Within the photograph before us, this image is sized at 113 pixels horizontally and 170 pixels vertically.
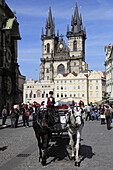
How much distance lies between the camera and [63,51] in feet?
344

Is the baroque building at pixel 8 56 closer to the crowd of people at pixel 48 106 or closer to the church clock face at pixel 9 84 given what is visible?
the church clock face at pixel 9 84

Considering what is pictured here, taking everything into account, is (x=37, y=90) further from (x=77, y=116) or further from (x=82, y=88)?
(x=77, y=116)

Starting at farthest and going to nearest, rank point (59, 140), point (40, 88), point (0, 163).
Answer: point (40, 88) < point (59, 140) < point (0, 163)

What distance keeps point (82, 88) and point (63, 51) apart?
28.7m

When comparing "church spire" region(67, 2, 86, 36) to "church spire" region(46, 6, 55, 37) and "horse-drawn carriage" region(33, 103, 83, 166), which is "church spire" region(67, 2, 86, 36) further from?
"horse-drawn carriage" region(33, 103, 83, 166)

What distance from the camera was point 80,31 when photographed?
4222 inches

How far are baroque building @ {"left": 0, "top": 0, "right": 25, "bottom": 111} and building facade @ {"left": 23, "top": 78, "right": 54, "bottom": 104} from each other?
54749 mm

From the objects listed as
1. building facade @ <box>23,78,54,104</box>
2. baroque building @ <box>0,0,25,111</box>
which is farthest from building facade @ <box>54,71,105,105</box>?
baroque building @ <box>0,0,25,111</box>

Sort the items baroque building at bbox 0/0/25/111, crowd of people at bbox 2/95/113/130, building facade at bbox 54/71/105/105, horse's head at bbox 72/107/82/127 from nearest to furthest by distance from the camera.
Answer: horse's head at bbox 72/107/82/127
crowd of people at bbox 2/95/113/130
baroque building at bbox 0/0/25/111
building facade at bbox 54/71/105/105

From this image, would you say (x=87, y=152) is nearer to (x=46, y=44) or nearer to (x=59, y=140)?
(x=59, y=140)

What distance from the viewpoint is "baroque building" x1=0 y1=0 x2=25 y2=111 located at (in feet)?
84.2

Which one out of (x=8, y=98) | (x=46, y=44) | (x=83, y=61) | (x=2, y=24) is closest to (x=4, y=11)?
(x=2, y=24)

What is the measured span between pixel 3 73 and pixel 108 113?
513 inches

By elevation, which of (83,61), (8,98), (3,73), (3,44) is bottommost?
(8,98)
